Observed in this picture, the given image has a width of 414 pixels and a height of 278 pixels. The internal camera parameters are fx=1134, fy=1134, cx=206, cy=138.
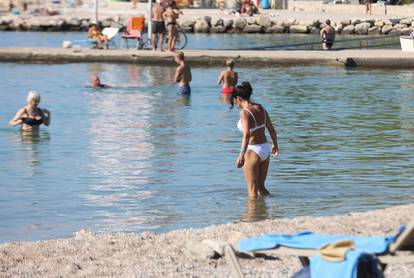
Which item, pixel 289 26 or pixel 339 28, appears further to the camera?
pixel 289 26

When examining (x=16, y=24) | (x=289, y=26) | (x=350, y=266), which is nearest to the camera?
(x=350, y=266)

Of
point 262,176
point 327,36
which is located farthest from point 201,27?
point 262,176

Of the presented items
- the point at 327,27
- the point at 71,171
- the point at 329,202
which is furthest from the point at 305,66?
the point at 329,202

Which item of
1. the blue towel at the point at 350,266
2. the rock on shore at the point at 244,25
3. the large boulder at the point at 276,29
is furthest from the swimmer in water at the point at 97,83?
the large boulder at the point at 276,29

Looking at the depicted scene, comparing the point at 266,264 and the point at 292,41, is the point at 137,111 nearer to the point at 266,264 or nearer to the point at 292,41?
the point at 266,264

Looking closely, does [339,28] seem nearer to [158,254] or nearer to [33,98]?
[33,98]

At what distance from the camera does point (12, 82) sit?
30.1m

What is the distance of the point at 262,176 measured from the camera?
13266 mm

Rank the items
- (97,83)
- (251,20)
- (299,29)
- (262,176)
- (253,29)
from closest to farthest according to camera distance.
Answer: (262,176) → (97,83) → (299,29) → (253,29) → (251,20)

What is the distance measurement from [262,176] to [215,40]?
36732 millimetres

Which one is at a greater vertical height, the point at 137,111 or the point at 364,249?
the point at 364,249

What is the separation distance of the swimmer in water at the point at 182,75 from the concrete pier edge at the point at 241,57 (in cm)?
631

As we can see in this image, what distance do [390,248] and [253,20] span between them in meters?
51.4

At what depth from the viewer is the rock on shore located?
5362 cm
